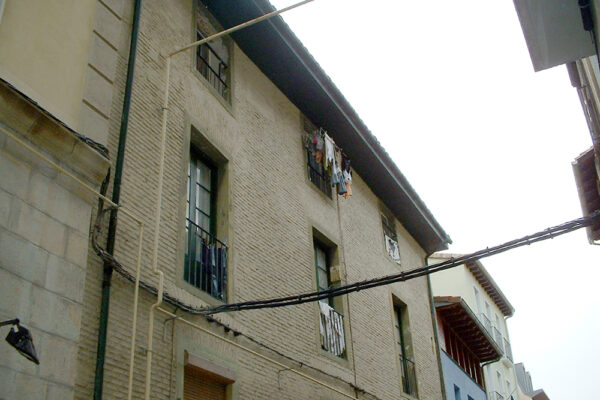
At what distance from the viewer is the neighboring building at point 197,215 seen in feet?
22.0

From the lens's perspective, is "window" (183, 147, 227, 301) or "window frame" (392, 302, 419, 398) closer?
"window" (183, 147, 227, 301)

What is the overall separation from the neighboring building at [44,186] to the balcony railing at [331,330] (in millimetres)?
6027

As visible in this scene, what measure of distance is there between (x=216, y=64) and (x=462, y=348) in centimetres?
1712

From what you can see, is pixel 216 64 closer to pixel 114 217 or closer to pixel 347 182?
pixel 347 182

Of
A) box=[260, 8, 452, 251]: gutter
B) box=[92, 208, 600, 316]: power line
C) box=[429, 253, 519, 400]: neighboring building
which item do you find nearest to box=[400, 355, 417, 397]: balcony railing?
box=[260, 8, 452, 251]: gutter

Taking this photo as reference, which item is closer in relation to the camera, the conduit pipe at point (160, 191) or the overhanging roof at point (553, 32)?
the overhanging roof at point (553, 32)

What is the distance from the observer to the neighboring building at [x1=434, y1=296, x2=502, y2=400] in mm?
21703

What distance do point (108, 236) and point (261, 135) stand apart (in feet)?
16.4

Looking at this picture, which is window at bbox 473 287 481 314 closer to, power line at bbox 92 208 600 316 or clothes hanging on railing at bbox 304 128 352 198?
clothes hanging on railing at bbox 304 128 352 198

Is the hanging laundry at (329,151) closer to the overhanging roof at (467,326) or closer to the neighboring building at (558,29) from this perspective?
the neighboring building at (558,29)

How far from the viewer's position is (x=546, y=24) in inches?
310

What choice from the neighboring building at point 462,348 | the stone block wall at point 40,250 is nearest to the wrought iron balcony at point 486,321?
the neighboring building at point 462,348

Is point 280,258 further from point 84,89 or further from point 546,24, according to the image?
point 546,24

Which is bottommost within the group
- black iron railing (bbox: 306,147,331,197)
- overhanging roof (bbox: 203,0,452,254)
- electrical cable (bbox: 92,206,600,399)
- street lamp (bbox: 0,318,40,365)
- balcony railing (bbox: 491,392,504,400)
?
street lamp (bbox: 0,318,40,365)
